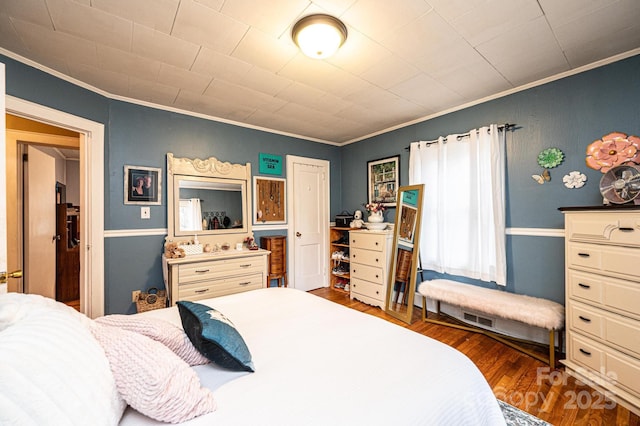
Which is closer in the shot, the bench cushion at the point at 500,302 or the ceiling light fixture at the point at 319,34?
the ceiling light fixture at the point at 319,34

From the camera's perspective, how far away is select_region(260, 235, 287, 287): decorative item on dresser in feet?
11.6

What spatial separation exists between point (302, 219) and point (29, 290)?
134 inches

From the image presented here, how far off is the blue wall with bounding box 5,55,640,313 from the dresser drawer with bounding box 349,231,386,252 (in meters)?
1.36

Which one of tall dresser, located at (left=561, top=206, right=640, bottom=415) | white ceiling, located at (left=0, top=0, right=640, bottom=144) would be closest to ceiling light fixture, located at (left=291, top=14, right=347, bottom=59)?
white ceiling, located at (left=0, top=0, right=640, bottom=144)

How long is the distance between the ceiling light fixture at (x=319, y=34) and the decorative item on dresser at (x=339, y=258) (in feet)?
8.58

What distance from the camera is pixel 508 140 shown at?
8.54 ft

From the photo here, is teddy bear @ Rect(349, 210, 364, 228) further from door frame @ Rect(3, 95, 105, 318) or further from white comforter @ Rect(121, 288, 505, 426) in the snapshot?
door frame @ Rect(3, 95, 105, 318)

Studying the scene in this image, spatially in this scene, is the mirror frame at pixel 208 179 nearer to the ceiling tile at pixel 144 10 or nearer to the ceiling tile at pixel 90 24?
the ceiling tile at pixel 90 24

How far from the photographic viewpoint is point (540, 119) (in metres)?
2.40

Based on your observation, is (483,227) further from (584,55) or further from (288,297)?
(288,297)

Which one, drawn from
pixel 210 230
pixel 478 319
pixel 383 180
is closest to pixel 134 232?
pixel 210 230

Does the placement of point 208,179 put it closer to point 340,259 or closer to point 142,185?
point 142,185

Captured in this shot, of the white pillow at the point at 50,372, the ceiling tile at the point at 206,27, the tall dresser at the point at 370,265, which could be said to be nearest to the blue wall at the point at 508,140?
the tall dresser at the point at 370,265

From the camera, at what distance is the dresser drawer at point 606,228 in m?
1.64
